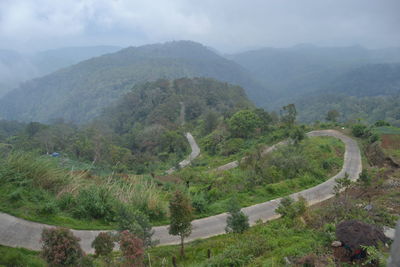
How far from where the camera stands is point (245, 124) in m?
42.3

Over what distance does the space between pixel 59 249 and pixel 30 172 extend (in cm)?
815

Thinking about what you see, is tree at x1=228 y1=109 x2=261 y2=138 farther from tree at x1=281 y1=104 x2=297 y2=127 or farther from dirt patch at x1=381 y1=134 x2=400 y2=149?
dirt patch at x1=381 y1=134 x2=400 y2=149

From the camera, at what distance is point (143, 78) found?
15350 cm

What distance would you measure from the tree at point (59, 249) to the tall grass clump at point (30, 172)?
23.6ft

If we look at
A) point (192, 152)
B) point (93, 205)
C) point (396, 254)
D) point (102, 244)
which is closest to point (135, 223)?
point (102, 244)

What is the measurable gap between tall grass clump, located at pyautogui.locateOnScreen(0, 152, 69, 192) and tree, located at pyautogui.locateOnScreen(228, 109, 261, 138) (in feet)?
106

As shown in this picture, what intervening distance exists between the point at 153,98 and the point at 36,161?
6822 centimetres

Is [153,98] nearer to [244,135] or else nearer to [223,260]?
[244,135]

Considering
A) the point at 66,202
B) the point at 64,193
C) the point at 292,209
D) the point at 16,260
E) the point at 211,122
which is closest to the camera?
the point at 16,260

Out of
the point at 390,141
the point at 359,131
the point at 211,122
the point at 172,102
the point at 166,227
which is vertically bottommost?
the point at 211,122

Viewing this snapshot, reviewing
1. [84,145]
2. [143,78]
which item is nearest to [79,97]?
[143,78]

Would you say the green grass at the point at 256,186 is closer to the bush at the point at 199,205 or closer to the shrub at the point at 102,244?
the bush at the point at 199,205

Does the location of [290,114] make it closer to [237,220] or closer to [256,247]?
[237,220]

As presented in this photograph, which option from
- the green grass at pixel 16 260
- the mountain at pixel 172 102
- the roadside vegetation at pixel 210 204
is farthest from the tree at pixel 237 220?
the mountain at pixel 172 102
